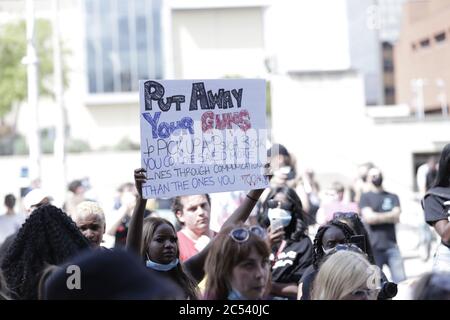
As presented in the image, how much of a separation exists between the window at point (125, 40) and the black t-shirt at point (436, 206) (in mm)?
65942

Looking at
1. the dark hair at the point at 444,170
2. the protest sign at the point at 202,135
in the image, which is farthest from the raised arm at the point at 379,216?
the protest sign at the point at 202,135

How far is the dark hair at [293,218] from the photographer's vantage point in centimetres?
687

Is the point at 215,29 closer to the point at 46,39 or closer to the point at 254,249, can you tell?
the point at 46,39

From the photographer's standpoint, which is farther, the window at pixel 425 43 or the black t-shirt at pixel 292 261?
the window at pixel 425 43

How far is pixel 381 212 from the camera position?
38.1ft

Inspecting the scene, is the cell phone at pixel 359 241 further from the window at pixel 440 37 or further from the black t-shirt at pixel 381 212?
the window at pixel 440 37

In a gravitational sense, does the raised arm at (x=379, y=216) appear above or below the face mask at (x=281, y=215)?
below

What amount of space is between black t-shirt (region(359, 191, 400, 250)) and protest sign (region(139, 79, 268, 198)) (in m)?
5.55

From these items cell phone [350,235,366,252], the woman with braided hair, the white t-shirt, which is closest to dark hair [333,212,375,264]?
cell phone [350,235,366,252]

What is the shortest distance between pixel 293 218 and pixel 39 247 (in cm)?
294

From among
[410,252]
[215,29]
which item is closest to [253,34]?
[215,29]

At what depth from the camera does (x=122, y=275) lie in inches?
103

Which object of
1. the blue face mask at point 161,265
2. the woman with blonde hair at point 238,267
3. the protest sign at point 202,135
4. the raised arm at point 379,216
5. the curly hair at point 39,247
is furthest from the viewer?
the raised arm at point 379,216

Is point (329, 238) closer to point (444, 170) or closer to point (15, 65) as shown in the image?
point (444, 170)
